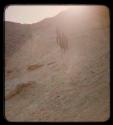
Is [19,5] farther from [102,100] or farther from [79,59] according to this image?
[102,100]

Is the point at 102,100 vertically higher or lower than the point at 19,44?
lower

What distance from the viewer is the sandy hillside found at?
7.18 ft

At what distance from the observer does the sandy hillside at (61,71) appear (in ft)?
7.18

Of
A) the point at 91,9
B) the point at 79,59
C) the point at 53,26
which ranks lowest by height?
the point at 79,59

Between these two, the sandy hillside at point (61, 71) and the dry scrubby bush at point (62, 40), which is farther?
the dry scrubby bush at point (62, 40)

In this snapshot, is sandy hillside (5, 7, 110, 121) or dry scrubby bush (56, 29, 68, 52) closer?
sandy hillside (5, 7, 110, 121)

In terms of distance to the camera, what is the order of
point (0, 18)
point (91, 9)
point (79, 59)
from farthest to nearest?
point (79, 59) < point (91, 9) < point (0, 18)

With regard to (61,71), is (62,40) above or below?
above

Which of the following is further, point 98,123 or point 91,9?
point 91,9

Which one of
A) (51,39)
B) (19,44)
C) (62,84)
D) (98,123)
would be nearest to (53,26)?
(51,39)

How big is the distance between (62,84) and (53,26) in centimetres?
55

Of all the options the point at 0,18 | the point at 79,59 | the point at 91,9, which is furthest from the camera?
the point at 79,59

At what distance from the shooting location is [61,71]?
7.72ft

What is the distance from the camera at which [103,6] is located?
2045mm
